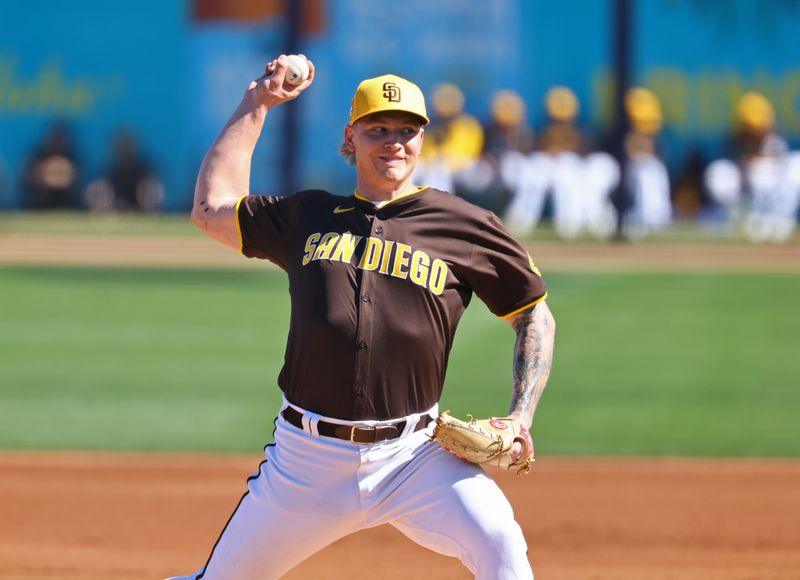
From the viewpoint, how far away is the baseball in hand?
4387 mm

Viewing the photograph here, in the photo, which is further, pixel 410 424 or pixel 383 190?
pixel 383 190

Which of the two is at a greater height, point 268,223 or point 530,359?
point 268,223

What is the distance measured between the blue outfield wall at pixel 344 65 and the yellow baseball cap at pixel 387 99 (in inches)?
854

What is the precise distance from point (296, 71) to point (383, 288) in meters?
0.80

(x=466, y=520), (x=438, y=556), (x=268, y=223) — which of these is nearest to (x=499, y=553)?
(x=466, y=520)

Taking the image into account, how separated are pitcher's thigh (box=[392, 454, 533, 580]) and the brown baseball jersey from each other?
0.79 feet

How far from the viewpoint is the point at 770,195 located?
24531 mm

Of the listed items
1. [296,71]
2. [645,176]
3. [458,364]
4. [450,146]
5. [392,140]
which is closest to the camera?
[392,140]

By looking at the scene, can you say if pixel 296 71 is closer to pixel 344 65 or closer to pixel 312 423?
pixel 312 423

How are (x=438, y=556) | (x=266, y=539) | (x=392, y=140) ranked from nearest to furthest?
1. (x=266, y=539)
2. (x=392, y=140)
3. (x=438, y=556)

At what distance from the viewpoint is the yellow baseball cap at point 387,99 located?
13.4ft

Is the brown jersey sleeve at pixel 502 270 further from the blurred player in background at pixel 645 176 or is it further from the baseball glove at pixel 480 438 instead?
the blurred player in background at pixel 645 176

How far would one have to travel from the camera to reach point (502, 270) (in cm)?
419

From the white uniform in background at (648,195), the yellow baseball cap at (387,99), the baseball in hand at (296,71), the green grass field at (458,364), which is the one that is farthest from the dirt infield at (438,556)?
the white uniform in background at (648,195)
